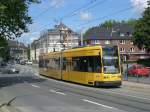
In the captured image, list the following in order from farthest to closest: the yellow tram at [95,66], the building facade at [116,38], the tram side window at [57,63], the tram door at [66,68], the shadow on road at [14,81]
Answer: the building facade at [116,38]
the tram side window at [57,63]
the tram door at [66,68]
the shadow on road at [14,81]
the yellow tram at [95,66]

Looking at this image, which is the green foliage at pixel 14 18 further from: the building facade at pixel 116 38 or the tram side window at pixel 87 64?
the building facade at pixel 116 38

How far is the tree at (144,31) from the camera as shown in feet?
300

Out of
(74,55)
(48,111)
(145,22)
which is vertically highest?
(145,22)

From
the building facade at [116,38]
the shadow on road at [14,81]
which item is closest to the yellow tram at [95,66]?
the shadow on road at [14,81]

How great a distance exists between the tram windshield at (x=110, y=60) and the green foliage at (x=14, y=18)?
26.2 ft

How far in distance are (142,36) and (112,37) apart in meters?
58.9

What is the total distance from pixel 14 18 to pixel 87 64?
308 inches

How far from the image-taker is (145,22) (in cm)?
9219

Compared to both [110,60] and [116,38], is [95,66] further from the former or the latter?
[116,38]

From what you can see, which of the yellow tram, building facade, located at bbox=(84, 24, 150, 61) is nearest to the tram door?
the yellow tram

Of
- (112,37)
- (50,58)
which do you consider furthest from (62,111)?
(112,37)

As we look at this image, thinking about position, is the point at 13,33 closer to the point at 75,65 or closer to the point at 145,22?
the point at 75,65

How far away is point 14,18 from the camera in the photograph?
38.9m

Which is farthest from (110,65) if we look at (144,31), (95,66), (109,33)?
(109,33)
